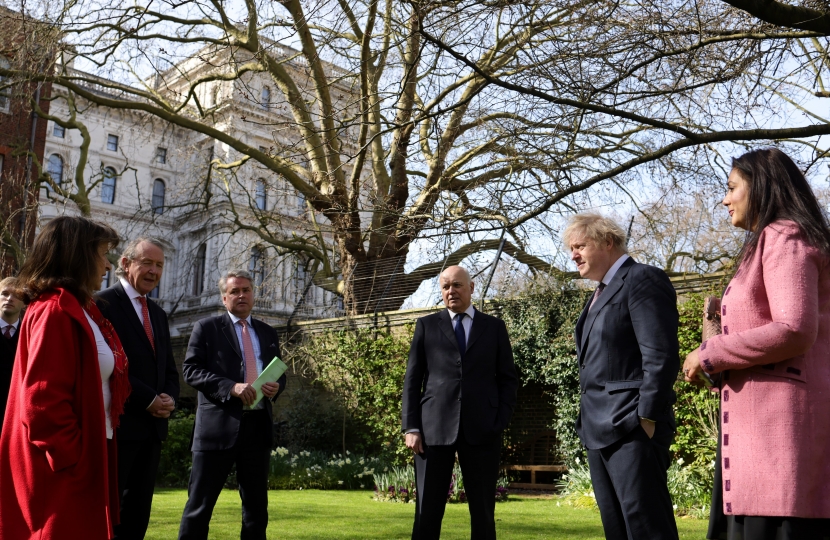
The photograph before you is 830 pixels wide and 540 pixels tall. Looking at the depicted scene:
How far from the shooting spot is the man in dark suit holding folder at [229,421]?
523 cm

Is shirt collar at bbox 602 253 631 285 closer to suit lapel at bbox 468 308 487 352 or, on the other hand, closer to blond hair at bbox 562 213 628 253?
blond hair at bbox 562 213 628 253

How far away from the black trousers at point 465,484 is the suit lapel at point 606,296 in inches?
59.3

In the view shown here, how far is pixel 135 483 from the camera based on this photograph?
4.69 meters

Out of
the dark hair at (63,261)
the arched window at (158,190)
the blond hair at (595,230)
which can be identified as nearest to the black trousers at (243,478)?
the dark hair at (63,261)

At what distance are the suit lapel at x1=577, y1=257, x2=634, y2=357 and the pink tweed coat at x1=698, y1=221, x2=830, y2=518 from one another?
0.98 meters

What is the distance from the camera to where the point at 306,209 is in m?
18.2

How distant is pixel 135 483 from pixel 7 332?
8.08ft

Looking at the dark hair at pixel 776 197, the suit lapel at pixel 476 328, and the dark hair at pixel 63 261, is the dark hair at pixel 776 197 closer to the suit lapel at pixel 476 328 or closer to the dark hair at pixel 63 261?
the suit lapel at pixel 476 328

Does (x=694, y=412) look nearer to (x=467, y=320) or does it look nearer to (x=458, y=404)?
(x=467, y=320)

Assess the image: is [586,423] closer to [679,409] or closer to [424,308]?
[679,409]

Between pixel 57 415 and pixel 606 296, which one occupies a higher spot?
pixel 606 296

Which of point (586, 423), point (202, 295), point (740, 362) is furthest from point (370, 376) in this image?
point (202, 295)

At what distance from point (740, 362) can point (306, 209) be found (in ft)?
52.5

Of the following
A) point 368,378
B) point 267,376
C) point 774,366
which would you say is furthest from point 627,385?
Answer: point 368,378
